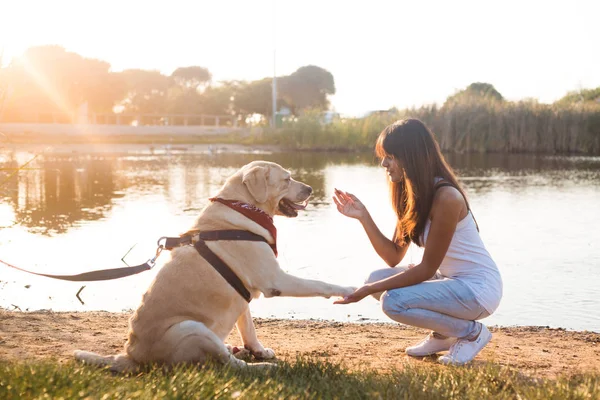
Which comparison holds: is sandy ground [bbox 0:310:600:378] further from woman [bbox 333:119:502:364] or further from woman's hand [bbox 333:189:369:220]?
woman's hand [bbox 333:189:369:220]

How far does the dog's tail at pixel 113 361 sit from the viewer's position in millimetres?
4270

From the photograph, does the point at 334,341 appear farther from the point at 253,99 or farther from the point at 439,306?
the point at 253,99

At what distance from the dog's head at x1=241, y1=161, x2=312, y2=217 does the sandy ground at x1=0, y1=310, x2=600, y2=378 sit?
98cm

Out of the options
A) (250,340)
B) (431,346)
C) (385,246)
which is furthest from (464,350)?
(250,340)

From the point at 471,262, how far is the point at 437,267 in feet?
0.90

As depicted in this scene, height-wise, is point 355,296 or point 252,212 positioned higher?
point 252,212

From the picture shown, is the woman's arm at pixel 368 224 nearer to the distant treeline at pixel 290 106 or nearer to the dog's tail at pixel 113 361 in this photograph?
the dog's tail at pixel 113 361

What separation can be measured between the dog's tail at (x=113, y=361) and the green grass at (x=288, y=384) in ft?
0.27

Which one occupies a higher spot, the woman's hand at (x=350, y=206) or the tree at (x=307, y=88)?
the tree at (x=307, y=88)

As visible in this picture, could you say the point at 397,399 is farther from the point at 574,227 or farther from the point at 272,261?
the point at 574,227

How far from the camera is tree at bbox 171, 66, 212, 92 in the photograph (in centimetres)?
7988

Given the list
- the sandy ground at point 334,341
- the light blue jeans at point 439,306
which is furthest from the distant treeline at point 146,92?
the light blue jeans at point 439,306

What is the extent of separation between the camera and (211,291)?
432 centimetres

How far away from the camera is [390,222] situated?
487 inches
